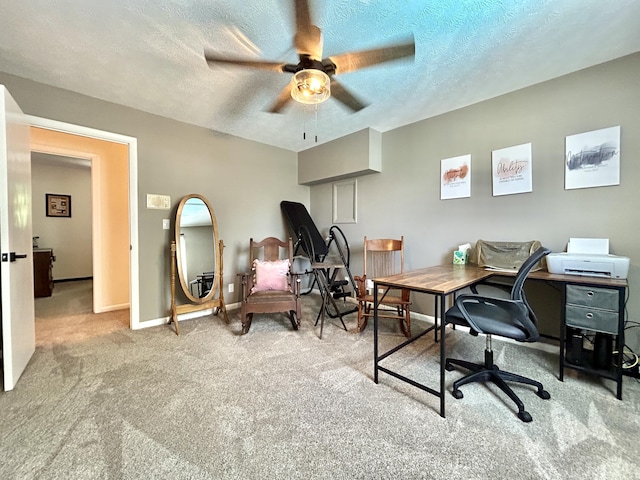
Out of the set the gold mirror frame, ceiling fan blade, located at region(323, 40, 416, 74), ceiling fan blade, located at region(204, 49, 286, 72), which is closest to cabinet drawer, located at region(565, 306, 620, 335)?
ceiling fan blade, located at region(323, 40, 416, 74)

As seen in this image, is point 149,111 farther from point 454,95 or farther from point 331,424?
point 331,424

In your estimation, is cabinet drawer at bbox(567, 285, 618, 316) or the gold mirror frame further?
the gold mirror frame

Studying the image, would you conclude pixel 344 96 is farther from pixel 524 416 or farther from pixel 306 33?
pixel 524 416

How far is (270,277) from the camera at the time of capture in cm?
324

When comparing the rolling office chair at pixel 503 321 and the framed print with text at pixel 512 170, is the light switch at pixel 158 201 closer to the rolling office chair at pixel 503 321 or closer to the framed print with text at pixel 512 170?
the rolling office chair at pixel 503 321

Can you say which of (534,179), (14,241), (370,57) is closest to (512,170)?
(534,179)

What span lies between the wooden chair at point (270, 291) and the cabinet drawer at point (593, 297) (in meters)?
2.29

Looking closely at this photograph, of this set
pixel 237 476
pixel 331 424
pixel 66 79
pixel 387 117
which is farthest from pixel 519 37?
pixel 66 79

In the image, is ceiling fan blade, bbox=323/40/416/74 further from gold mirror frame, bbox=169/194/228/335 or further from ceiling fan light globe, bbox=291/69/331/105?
gold mirror frame, bbox=169/194/228/335

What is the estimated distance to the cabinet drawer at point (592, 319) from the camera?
1.75 metres

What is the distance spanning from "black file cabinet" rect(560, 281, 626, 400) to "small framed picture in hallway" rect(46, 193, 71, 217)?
27.4 ft

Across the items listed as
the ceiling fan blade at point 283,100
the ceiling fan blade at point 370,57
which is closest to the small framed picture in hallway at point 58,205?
the ceiling fan blade at point 283,100

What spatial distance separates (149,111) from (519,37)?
362cm

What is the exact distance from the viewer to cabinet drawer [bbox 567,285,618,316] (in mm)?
1749
